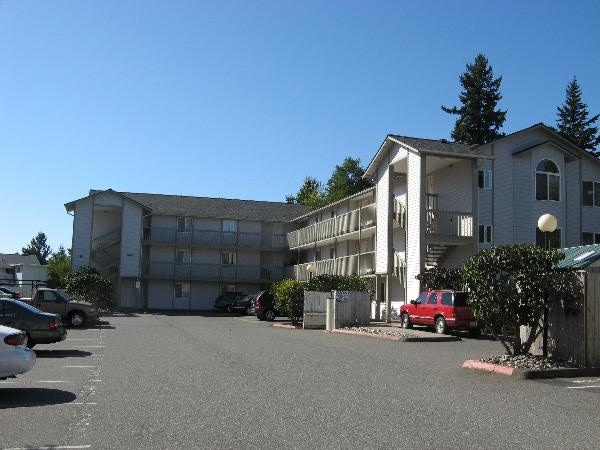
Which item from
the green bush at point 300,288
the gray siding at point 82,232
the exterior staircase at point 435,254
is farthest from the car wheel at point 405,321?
the gray siding at point 82,232

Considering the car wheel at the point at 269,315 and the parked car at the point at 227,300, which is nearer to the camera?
the car wheel at the point at 269,315

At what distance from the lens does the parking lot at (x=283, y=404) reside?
24.4ft

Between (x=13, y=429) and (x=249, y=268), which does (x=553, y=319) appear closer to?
(x=13, y=429)

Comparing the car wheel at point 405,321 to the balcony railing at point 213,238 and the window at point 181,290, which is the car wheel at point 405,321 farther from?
the window at point 181,290

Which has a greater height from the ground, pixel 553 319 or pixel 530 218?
pixel 530 218

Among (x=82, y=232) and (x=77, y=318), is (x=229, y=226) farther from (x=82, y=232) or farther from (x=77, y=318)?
(x=77, y=318)

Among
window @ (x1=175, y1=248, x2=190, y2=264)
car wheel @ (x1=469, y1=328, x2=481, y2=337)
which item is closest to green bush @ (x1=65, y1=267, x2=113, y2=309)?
window @ (x1=175, y1=248, x2=190, y2=264)

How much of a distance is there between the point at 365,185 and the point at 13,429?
2763 inches

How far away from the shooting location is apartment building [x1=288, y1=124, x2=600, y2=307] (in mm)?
31422

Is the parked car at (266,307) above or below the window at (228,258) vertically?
below

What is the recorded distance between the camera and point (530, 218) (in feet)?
107

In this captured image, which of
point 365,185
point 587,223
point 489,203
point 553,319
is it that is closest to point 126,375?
point 553,319

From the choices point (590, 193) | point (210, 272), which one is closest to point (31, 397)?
point (590, 193)

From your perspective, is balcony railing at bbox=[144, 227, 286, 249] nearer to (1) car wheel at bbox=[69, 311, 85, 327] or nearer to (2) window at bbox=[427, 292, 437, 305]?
(1) car wheel at bbox=[69, 311, 85, 327]
